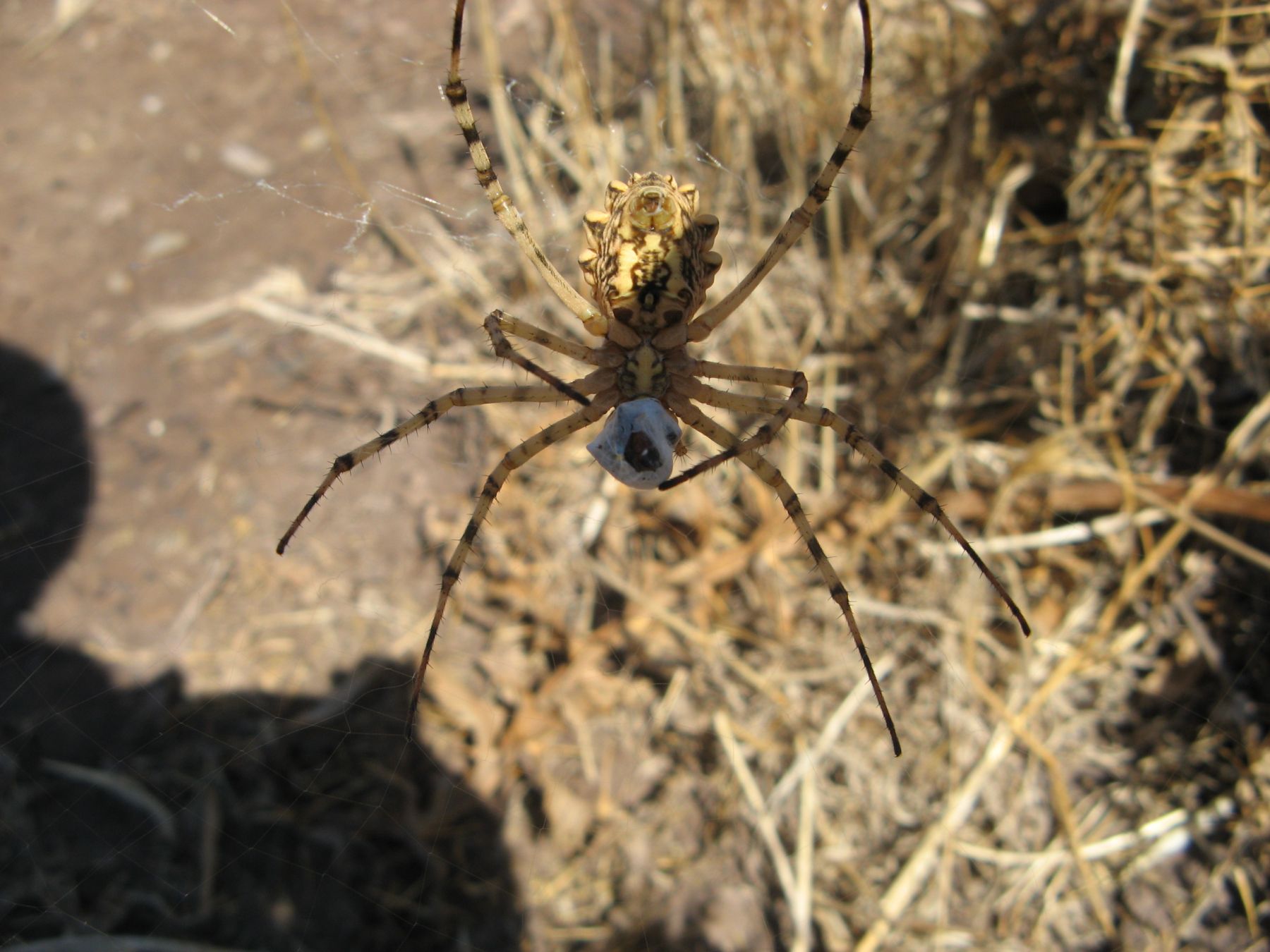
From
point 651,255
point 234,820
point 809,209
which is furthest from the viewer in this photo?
point 234,820

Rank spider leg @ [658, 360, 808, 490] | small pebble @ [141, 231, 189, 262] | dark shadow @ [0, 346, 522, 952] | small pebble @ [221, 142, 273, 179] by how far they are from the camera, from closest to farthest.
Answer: spider leg @ [658, 360, 808, 490] < dark shadow @ [0, 346, 522, 952] < small pebble @ [141, 231, 189, 262] < small pebble @ [221, 142, 273, 179]

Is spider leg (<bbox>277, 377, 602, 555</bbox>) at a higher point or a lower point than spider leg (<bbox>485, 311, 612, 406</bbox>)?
lower

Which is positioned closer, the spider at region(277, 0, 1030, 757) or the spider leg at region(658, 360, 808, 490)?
the spider leg at region(658, 360, 808, 490)

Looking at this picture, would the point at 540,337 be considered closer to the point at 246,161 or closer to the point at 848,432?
the point at 848,432

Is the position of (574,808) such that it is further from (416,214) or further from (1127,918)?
(416,214)

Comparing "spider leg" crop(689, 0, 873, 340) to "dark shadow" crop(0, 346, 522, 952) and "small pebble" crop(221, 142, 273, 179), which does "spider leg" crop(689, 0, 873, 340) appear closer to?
"dark shadow" crop(0, 346, 522, 952)

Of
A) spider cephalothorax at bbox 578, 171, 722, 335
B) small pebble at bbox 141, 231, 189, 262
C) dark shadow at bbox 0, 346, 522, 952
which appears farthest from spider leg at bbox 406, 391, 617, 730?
small pebble at bbox 141, 231, 189, 262

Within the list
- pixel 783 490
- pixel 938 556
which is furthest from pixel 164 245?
pixel 938 556
